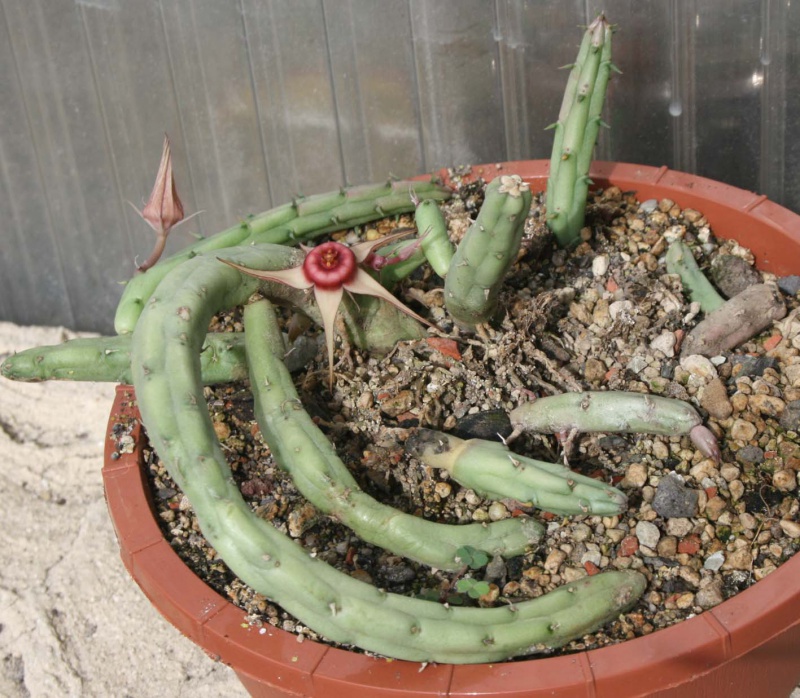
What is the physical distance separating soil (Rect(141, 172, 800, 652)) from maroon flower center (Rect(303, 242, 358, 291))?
32 cm

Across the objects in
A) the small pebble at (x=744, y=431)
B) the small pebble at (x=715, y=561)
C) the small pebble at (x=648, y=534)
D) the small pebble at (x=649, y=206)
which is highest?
the small pebble at (x=649, y=206)

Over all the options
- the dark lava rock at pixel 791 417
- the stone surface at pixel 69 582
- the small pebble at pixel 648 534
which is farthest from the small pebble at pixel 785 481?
the stone surface at pixel 69 582

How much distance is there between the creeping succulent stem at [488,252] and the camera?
1.34 meters

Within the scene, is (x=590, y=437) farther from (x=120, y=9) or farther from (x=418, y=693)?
(x=120, y=9)

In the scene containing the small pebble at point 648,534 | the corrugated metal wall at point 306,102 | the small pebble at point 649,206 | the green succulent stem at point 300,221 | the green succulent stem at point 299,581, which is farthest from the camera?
the corrugated metal wall at point 306,102

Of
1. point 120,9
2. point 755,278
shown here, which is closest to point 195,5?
point 120,9

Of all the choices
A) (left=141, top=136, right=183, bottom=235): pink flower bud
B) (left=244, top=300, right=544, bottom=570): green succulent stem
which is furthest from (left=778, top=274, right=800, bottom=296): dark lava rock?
(left=141, top=136, right=183, bottom=235): pink flower bud

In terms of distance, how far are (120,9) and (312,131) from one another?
2.16 feet

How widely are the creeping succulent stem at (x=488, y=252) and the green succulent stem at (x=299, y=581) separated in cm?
43

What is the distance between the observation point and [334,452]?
1403 mm

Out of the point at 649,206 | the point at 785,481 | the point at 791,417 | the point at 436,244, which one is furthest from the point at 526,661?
the point at 649,206

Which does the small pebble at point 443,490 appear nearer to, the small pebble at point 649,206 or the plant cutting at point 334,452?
the plant cutting at point 334,452

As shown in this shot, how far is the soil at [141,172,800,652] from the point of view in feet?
4.65

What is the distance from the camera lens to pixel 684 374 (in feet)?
5.40
